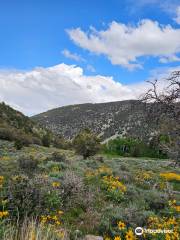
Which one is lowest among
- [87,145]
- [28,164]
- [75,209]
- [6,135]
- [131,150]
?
[75,209]

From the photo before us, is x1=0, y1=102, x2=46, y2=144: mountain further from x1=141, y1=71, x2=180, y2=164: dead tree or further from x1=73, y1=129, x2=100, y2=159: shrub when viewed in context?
x1=141, y1=71, x2=180, y2=164: dead tree

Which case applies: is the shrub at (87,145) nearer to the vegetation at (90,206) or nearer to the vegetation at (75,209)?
the vegetation at (90,206)

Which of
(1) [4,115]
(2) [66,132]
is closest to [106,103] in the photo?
(2) [66,132]

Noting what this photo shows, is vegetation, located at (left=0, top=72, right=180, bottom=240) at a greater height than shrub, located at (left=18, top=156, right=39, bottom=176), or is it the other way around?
shrub, located at (left=18, top=156, right=39, bottom=176)

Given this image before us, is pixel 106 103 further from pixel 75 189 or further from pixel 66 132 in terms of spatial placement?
pixel 75 189

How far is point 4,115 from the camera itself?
168ft

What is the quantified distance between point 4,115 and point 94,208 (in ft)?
149

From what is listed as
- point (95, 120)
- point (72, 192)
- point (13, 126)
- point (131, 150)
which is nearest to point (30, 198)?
point (72, 192)

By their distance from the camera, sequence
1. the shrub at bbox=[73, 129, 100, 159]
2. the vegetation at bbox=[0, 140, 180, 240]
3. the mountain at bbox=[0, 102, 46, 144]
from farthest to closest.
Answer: the mountain at bbox=[0, 102, 46, 144]
the shrub at bbox=[73, 129, 100, 159]
the vegetation at bbox=[0, 140, 180, 240]

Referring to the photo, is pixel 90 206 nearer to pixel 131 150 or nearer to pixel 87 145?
pixel 87 145

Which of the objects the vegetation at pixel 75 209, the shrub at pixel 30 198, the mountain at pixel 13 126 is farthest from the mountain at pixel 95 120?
the shrub at pixel 30 198

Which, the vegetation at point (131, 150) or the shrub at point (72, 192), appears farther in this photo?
the vegetation at point (131, 150)

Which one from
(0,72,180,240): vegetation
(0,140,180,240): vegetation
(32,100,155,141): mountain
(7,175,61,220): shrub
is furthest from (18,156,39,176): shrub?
(32,100,155,141): mountain

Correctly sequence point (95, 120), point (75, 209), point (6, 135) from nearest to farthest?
point (75, 209) → point (6, 135) → point (95, 120)
